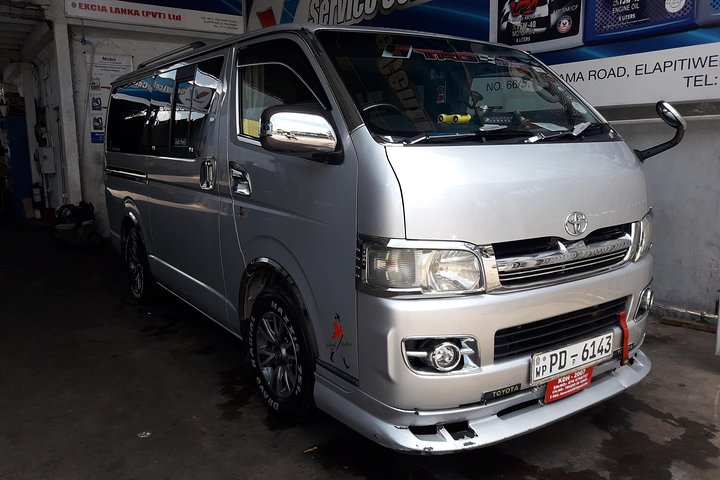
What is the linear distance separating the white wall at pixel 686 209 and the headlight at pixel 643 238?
1.90 metres

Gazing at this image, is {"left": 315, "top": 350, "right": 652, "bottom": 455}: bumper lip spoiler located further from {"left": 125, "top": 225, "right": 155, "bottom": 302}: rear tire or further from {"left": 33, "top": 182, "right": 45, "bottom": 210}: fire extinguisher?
A: {"left": 33, "top": 182, "right": 45, "bottom": 210}: fire extinguisher

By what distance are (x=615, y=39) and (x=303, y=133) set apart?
3418 millimetres

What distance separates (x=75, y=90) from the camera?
891cm

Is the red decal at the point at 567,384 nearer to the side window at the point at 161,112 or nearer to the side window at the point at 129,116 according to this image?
the side window at the point at 161,112

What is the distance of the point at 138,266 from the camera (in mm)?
5258

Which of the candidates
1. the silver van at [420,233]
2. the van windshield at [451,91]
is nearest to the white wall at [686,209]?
the silver van at [420,233]

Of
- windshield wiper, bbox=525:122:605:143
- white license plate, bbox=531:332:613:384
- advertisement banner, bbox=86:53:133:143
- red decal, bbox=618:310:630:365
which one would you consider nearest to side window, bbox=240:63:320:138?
windshield wiper, bbox=525:122:605:143

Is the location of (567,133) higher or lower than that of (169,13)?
lower

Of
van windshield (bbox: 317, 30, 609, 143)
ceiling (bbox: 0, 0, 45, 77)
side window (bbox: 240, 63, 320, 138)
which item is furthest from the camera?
ceiling (bbox: 0, 0, 45, 77)

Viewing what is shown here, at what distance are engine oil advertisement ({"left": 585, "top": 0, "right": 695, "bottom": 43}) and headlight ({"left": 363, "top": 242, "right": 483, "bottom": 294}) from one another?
10.7 feet

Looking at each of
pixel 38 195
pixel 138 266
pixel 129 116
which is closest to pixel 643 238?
pixel 138 266

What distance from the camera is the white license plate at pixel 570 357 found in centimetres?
235

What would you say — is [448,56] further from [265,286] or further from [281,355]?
[281,355]

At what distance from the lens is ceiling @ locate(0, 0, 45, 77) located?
26.7ft
